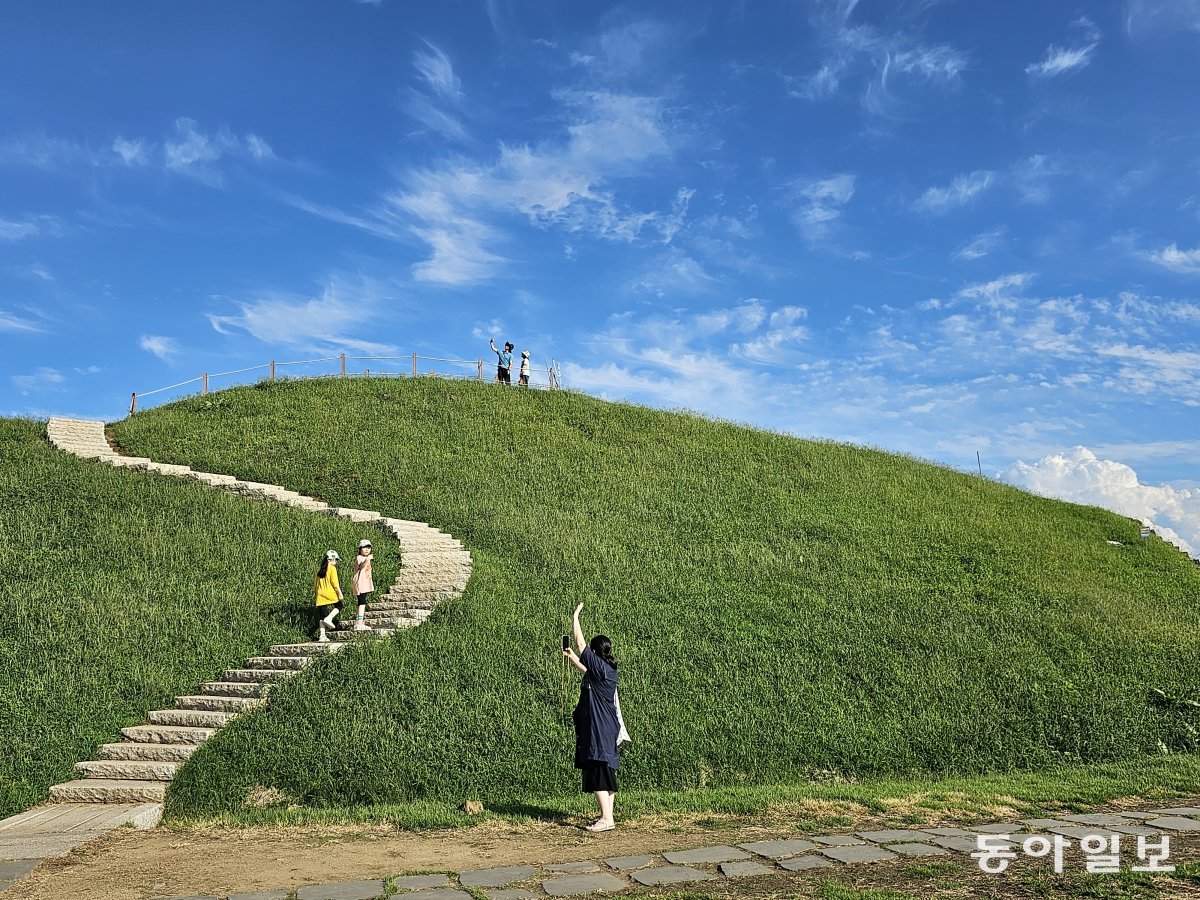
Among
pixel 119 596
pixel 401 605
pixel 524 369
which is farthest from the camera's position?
pixel 524 369

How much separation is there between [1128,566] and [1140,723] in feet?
44.8

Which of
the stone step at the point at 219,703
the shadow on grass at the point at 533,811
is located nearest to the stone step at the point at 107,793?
the stone step at the point at 219,703

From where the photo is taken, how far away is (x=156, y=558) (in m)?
19.0

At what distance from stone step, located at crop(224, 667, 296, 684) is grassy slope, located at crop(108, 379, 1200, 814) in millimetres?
764

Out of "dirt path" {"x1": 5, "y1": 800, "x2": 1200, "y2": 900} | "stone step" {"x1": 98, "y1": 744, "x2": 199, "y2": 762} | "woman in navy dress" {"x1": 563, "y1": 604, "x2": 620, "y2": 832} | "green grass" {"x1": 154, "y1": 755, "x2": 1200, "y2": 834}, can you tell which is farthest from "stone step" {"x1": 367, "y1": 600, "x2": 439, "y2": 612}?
"woman in navy dress" {"x1": 563, "y1": 604, "x2": 620, "y2": 832}

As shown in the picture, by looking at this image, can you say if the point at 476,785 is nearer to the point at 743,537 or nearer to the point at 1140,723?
the point at 1140,723

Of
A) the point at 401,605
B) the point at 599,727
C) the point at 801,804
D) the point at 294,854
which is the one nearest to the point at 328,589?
the point at 401,605

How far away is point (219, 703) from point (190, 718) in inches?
19.8

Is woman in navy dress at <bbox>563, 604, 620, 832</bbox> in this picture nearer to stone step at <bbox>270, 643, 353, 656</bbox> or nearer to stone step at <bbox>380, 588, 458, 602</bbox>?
stone step at <bbox>270, 643, 353, 656</bbox>

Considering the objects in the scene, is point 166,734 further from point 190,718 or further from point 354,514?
point 354,514

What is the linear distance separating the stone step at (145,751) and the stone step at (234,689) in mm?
1552

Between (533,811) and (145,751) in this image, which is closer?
(533,811)

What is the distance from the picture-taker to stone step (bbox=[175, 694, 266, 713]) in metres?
13.4

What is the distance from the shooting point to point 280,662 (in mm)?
15000
